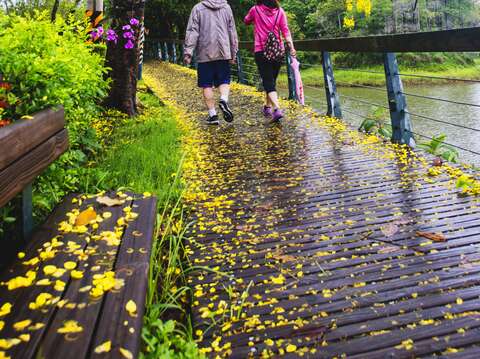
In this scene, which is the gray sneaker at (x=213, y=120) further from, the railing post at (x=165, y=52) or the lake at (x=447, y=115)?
the railing post at (x=165, y=52)

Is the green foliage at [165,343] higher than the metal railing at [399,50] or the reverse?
the reverse

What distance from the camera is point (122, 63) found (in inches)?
271

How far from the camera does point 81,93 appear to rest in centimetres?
389

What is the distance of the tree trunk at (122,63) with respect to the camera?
22.5 feet

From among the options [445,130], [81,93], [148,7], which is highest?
[148,7]

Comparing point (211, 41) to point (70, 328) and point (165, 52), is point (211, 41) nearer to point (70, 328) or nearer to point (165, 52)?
point (70, 328)

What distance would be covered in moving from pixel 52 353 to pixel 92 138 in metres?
3.53

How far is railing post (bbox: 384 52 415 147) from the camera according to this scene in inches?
194

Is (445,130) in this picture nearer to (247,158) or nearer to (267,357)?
(247,158)

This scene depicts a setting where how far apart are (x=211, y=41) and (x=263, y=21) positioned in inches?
27.8

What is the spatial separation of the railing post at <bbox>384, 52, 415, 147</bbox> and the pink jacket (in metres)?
1.68

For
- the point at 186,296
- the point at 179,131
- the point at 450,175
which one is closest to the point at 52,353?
the point at 186,296

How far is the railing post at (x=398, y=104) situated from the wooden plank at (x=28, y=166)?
3.43 metres

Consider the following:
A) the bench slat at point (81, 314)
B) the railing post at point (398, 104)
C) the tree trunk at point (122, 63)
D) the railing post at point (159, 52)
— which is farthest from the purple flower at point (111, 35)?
the railing post at point (159, 52)
